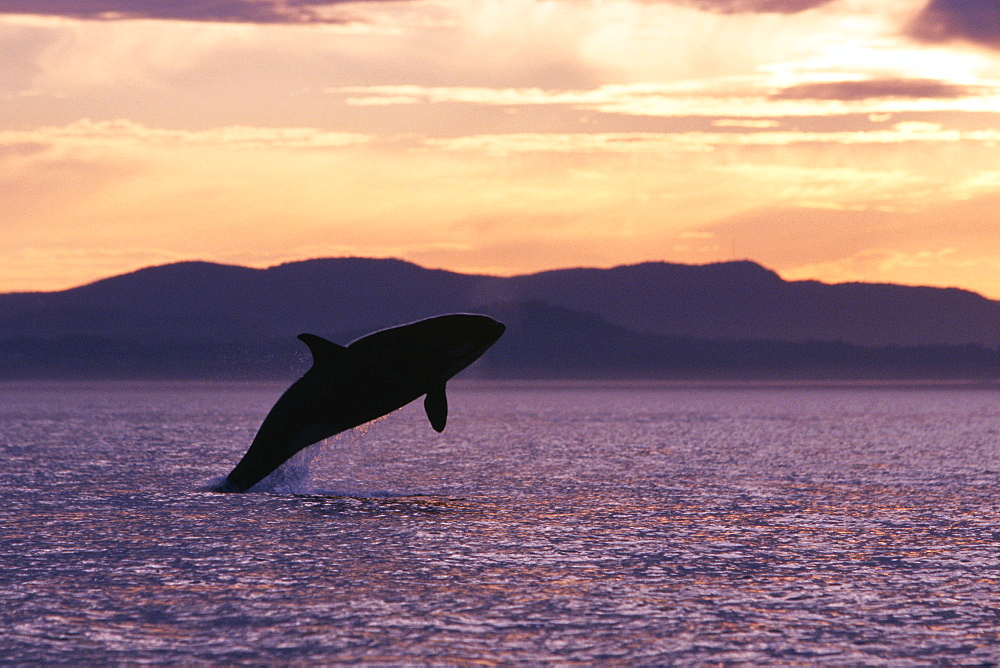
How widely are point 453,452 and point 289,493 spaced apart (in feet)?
81.0

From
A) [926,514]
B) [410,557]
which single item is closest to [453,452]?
[926,514]

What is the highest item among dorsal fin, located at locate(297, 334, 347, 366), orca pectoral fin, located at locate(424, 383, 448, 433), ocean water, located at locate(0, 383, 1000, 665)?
dorsal fin, located at locate(297, 334, 347, 366)

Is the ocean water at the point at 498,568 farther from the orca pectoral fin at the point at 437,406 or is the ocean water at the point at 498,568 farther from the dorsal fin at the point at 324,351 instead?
the dorsal fin at the point at 324,351

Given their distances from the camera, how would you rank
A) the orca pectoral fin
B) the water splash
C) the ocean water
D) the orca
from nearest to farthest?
1. the ocean water
2. the orca pectoral fin
3. the orca
4. the water splash

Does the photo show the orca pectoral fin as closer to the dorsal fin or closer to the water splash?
the dorsal fin

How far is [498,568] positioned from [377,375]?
7.24m

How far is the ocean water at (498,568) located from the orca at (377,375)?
2.41 meters

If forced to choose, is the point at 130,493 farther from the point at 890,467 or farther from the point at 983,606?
the point at 890,467

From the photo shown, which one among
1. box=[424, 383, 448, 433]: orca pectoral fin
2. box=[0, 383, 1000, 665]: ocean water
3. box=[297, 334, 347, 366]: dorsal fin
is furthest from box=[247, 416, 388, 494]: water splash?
box=[424, 383, 448, 433]: orca pectoral fin

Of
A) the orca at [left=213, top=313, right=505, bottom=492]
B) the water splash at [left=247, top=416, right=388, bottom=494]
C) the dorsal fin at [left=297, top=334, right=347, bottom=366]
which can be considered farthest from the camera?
the water splash at [left=247, top=416, right=388, bottom=494]

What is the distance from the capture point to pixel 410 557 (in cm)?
2380

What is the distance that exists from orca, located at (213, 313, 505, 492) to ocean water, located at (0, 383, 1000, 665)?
7.90ft

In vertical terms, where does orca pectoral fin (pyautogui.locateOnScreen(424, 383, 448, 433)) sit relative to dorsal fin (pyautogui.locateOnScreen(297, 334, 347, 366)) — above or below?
below

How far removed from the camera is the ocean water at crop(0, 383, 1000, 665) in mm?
16781
